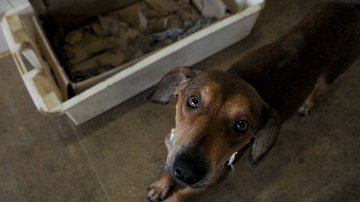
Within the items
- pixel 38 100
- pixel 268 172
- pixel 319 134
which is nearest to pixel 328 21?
pixel 319 134

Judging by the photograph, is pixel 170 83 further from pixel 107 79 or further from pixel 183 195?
pixel 183 195

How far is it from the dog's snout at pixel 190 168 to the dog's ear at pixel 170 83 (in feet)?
1.58

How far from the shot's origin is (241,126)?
1684mm

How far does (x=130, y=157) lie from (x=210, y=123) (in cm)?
108

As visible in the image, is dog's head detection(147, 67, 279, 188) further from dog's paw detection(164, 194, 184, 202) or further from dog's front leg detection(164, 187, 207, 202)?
dog's paw detection(164, 194, 184, 202)

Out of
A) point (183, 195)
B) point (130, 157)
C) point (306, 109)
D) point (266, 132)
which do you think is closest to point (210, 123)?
point (266, 132)

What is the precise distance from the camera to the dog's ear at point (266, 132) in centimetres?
178

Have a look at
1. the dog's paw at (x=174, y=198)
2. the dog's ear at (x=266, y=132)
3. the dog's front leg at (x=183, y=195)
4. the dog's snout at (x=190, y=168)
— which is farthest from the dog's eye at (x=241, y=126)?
the dog's paw at (x=174, y=198)

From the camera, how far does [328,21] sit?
7.16 ft

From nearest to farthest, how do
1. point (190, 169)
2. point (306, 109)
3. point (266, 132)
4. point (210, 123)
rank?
1. point (190, 169)
2. point (210, 123)
3. point (266, 132)
4. point (306, 109)

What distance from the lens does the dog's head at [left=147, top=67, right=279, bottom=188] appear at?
60.1 inches

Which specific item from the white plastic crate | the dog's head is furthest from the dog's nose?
the white plastic crate

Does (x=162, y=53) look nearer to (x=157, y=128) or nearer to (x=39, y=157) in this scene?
(x=157, y=128)

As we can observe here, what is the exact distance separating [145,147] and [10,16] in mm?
1270
